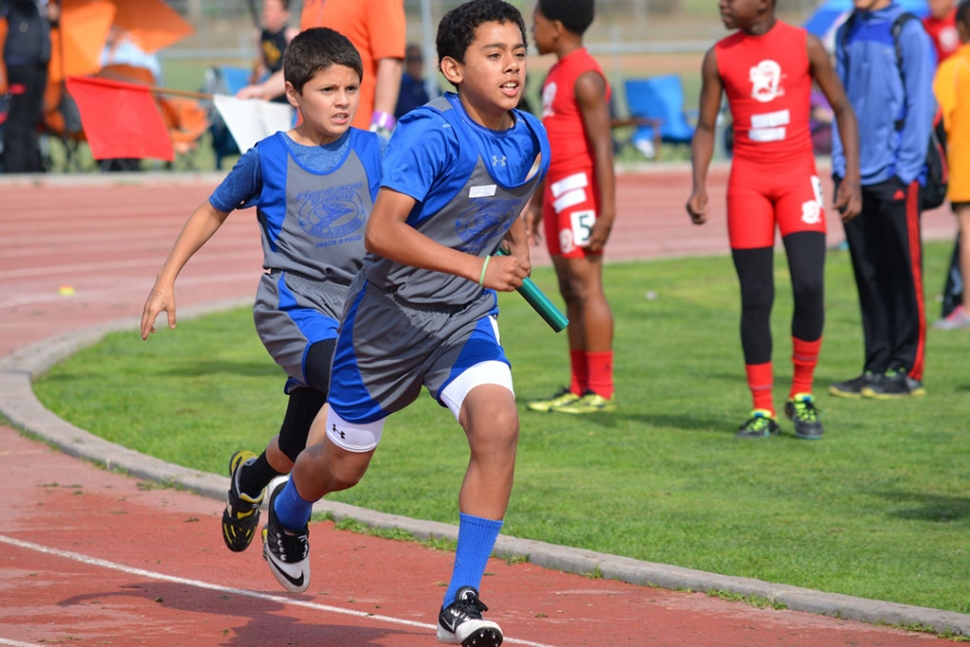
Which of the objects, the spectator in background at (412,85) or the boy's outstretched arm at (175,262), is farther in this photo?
the spectator in background at (412,85)

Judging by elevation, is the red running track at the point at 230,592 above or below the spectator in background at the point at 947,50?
below

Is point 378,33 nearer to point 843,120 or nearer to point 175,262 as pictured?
point 843,120

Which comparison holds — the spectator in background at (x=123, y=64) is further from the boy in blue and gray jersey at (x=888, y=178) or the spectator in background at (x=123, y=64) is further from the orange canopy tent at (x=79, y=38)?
the boy in blue and gray jersey at (x=888, y=178)

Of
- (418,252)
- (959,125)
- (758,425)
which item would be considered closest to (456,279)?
(418,252)

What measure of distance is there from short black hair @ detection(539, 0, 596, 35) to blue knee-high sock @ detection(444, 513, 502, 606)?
4841 mm

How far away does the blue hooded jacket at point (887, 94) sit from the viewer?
30.3 ft

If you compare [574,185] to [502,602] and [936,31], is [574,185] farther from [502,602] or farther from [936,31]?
[936,31]

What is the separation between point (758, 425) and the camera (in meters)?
8.21

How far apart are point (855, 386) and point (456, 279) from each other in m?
5.52

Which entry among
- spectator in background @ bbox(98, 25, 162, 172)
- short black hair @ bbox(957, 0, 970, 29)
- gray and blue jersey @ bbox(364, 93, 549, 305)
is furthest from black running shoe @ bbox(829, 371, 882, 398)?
spectator in background @ bbox(98, 25, 162, 172)

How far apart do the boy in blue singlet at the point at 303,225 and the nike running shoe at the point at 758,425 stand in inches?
127

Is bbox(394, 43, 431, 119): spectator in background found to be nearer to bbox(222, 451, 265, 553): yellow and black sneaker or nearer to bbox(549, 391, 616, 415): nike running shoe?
bbox(549, 391, 616, 415): nike running shoe

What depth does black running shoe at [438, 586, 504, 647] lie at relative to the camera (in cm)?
423

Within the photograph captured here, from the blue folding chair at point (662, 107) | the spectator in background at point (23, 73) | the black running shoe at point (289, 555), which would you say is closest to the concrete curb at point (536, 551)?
the black running shoe at point (289, 555)
